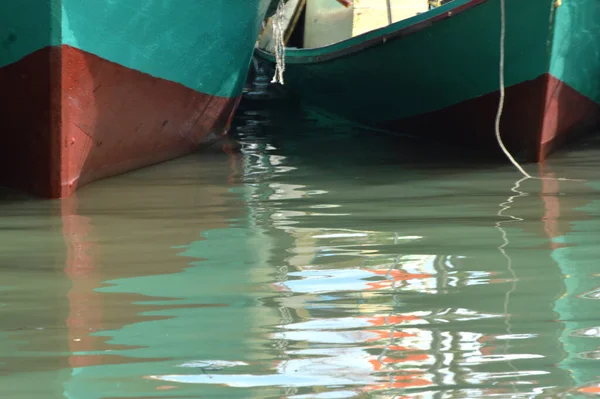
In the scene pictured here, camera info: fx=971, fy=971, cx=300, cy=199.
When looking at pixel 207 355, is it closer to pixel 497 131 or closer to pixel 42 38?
pixel 42 38

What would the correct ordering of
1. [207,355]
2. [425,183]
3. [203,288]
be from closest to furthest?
[207,355]
[203,288]
[425,183]

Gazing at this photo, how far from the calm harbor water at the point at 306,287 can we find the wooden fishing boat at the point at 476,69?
52 centimetres

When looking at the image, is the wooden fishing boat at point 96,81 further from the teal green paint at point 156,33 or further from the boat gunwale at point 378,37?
the boat gunwale at point 378,37

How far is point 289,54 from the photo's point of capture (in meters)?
7.58

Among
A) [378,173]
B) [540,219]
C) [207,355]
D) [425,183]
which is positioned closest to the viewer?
[207,355]

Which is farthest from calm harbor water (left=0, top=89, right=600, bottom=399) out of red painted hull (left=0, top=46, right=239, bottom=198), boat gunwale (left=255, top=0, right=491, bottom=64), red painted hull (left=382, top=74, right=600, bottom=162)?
boat gunwale (left=255, top=0, right=491, bottom=64)

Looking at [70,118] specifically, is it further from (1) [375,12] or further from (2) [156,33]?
(1) [375,12]

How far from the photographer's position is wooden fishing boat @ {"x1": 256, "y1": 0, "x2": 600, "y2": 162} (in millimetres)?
5602

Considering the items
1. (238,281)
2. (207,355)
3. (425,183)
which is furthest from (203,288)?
(425,183)

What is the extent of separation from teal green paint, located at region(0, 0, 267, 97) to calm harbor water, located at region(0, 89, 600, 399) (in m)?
0.68

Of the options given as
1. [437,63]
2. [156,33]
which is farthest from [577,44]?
[156,33]

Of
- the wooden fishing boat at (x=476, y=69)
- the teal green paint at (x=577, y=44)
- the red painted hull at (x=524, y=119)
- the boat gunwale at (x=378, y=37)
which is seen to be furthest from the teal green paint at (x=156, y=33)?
the teal green paint at (x=577, y=44)

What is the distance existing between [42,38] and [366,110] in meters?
3.28

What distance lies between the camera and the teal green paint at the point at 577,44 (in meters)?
5.59
